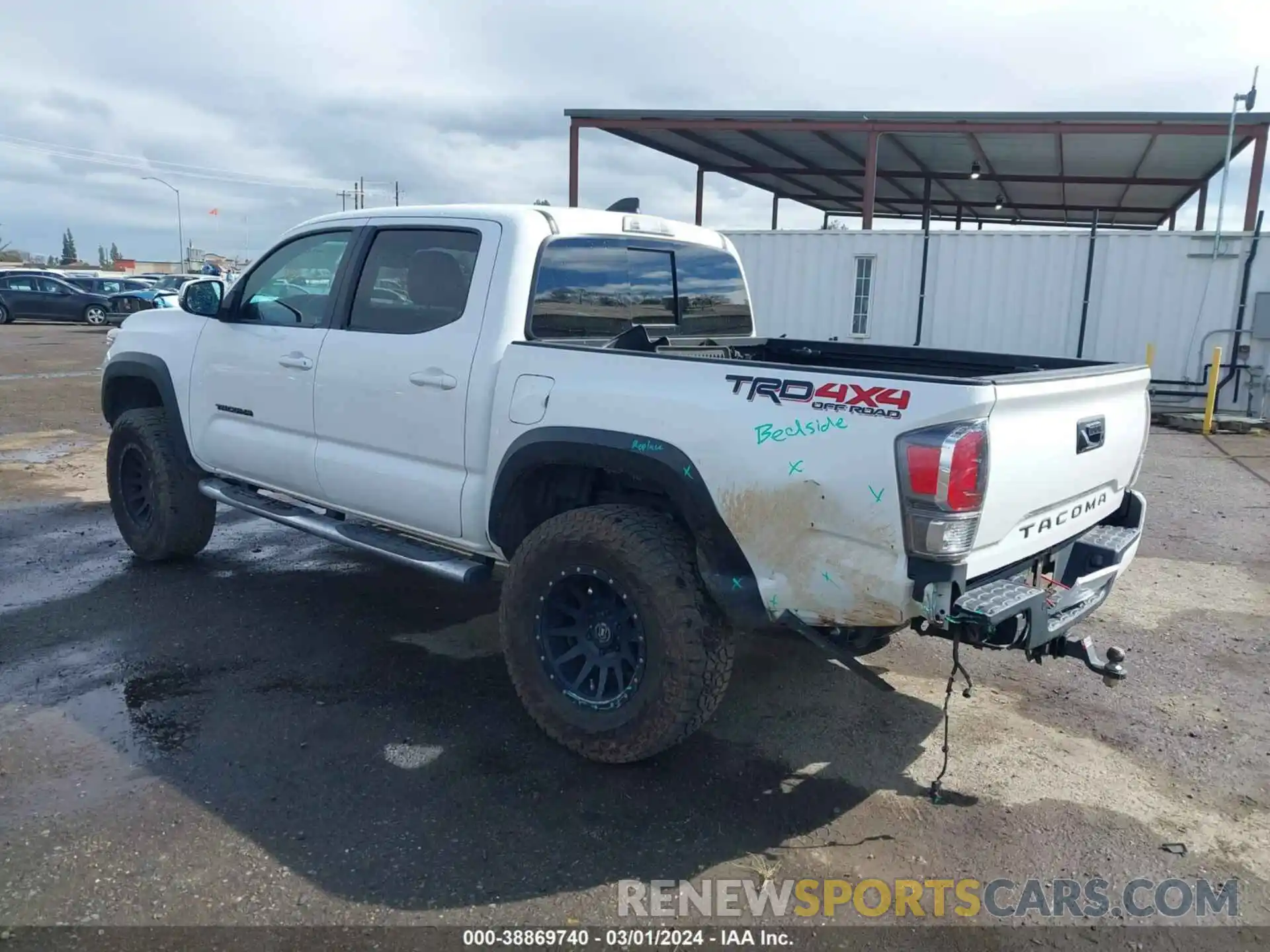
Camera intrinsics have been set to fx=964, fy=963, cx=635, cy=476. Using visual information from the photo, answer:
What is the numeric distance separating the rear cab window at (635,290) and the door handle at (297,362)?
52.4 inches

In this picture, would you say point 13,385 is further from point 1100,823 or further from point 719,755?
point 1100,823

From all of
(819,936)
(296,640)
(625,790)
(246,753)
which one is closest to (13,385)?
(296,640)

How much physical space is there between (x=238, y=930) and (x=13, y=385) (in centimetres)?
1508

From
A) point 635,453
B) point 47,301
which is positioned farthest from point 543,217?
point 47,301

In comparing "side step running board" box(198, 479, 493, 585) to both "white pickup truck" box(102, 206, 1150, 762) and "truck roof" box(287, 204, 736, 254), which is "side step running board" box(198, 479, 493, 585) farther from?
"truck roof" box(287, 204, 736, 254)

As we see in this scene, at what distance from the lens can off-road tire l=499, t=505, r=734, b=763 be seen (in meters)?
3.34

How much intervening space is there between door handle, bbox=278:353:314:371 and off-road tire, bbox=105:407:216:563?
1.28m

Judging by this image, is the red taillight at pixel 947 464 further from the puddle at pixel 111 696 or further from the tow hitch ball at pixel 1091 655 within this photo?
the puddle at pixel 111 696

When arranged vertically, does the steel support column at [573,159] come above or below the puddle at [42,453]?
above

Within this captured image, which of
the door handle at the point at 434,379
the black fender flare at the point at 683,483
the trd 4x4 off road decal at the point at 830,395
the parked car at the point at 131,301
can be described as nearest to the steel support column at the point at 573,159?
the door handle at the point at 434,379

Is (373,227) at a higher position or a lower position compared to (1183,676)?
higher

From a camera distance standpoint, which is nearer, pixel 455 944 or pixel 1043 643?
pixel 455 944

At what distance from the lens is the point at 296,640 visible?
485cm

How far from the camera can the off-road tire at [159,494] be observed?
5.72 metres
